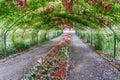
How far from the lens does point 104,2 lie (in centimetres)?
1015

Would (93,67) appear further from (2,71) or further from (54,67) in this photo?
(2,71)

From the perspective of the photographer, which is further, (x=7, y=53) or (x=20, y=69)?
(x=7, y=53)

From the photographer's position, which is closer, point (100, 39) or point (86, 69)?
point (86, 69)

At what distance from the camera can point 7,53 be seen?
1498cm

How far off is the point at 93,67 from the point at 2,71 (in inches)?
165

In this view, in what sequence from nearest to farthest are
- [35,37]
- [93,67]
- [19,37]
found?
[93,67]
[19,37]
[35,37]

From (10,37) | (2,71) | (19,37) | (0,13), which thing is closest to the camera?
(2,71)

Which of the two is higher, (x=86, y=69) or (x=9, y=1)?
(x=9, y=1)

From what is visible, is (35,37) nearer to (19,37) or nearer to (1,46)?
(19,37)

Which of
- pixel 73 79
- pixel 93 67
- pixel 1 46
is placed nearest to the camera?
pixel 73 79

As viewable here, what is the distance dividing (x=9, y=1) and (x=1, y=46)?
17.2ft

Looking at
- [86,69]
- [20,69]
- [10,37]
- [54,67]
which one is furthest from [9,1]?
[10,37]

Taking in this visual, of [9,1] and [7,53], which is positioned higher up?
[9,1]

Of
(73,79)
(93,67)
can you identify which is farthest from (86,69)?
(73,79)
